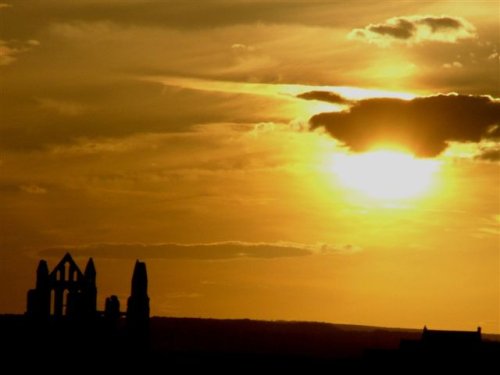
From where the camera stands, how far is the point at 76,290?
214 ft

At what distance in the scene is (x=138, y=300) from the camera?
65375 mm

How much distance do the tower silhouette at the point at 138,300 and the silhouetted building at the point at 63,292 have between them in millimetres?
1717

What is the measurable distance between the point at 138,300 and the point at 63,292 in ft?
11.8

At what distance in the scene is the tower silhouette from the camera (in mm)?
65250

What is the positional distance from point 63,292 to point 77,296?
0.88 m

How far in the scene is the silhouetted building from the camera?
212 ft

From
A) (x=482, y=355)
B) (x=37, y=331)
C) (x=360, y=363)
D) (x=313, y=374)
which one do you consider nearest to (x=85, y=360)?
(x=37, y=331)

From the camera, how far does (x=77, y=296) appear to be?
65.4 meters

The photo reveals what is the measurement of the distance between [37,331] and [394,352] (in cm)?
2731

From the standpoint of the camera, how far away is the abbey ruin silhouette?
212 ft

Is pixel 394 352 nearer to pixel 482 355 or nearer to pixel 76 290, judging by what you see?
pixel 482 355

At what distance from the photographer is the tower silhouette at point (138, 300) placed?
65.2 m

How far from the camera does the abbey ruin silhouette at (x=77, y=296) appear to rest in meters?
64.7

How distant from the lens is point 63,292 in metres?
65.9
